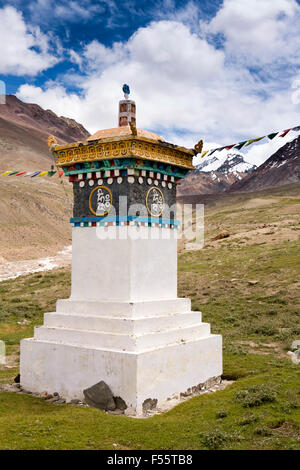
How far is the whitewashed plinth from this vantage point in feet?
25.7

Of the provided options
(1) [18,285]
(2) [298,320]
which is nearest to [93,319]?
(2) [298,320]

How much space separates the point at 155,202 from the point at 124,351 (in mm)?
3141

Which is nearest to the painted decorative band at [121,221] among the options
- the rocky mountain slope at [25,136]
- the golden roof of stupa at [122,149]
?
the golden roof of stupa at [122,149]

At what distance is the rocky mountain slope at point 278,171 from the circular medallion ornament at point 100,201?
394 ft

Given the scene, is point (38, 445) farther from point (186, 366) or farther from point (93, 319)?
point (186, 366)

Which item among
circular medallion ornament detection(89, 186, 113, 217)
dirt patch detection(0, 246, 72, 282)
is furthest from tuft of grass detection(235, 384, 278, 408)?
dirt patch detection(0, 246, 72, 282)

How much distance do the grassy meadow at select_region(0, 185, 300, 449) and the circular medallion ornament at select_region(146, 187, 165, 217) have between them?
12.0 ft

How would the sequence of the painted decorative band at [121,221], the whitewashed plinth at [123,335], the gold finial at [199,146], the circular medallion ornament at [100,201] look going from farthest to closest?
1. the gold finial at [199,146]
2. the circular medallion ornament at [100,201]
3. the painted decorative band at [121,221]
4. the whitewashed plinth at [123,335]

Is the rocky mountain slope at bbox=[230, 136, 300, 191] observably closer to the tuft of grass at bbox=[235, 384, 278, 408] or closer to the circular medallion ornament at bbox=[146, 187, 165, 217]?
the circular medallion ornament at bbox=[146, 187, 165, 217]

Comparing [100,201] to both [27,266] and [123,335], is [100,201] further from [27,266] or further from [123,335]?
[27,266]

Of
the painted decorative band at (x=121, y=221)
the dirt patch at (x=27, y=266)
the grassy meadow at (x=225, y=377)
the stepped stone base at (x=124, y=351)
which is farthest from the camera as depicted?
the dirt patch at (x=27, y=266)

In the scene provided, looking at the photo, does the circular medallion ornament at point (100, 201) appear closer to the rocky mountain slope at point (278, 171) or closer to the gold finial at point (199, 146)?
the gold finial at point (199, 146)

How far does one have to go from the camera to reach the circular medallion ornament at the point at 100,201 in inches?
360

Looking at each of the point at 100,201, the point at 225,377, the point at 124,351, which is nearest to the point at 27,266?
the point at 225,377
